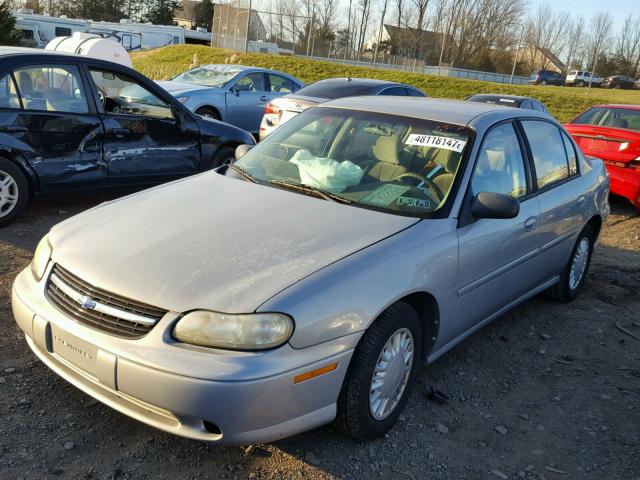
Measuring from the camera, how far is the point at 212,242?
2855 millimetres

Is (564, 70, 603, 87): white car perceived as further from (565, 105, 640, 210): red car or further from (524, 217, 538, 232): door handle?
(524, 217, 538, 232): door handle

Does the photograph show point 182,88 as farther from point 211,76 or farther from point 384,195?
point 384,195

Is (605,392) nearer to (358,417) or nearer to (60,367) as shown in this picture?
(358,417)

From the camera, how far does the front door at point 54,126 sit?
5.37 metres

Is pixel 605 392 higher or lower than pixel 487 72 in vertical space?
lower

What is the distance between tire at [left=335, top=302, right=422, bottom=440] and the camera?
2676 mm

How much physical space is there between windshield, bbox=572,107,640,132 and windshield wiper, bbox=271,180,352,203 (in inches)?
280

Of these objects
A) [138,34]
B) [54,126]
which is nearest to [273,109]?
[54,126]

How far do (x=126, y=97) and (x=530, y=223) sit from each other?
4412 mm

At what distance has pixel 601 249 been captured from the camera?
6.82m

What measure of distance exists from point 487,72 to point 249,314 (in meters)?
42.9

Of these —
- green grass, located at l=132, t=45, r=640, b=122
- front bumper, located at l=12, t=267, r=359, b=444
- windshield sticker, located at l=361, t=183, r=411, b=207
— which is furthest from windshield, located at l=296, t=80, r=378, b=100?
green grass, located at l=132, t=45, r=640, b=122

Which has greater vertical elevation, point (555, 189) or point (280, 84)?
point (280, 84)

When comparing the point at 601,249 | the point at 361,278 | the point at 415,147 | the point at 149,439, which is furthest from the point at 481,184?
the point at 601,249
